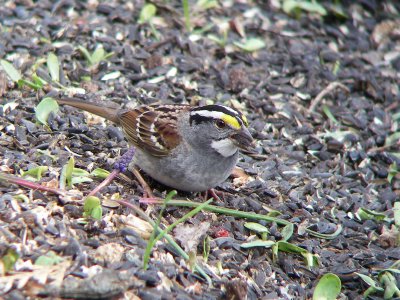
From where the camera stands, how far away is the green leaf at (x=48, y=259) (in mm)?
3891

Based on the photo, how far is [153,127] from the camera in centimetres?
512

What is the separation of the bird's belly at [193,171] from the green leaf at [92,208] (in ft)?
2.20

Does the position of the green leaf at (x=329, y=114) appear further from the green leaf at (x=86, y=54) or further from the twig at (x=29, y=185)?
the twig at (x=29, y=185)

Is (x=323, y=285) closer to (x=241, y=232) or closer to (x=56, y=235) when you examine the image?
(x=241, y=232)

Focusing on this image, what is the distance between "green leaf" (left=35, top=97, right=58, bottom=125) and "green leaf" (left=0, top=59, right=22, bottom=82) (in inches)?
17.3

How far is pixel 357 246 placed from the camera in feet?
16.7

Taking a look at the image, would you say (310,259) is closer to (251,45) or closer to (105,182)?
(105,182)

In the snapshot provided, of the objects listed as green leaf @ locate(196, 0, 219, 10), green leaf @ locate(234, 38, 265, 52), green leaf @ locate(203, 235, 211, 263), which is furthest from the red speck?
green leaf @ locate(196, 0, 219, 10)

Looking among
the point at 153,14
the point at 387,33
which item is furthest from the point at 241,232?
the point at 387,33

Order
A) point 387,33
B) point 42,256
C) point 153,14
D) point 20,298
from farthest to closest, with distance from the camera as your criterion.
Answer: point 387,33 < point 153,14 < point 42,256 < point 20,298

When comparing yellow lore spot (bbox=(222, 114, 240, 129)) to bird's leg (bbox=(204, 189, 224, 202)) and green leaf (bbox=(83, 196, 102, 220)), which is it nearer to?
bird's leg (bbox=(204, 189, 224, 202))

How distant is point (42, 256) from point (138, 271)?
509 mm

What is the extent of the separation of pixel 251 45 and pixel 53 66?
1871 millimetres

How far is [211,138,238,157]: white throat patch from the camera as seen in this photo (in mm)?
4875
